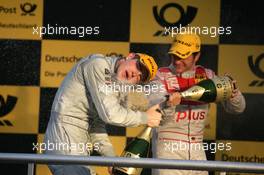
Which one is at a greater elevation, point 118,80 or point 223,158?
point 118,80

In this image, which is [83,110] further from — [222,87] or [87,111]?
[222,87]

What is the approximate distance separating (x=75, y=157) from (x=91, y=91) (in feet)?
2.51

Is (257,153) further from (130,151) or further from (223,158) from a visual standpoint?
(130,151)

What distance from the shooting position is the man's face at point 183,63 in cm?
321

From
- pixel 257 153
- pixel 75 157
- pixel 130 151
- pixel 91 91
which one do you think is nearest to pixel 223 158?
pixel 257 153

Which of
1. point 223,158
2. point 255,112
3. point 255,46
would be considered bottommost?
point 223,158

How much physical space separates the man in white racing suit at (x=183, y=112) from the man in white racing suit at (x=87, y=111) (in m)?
0.17

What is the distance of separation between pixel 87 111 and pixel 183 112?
1.59ft

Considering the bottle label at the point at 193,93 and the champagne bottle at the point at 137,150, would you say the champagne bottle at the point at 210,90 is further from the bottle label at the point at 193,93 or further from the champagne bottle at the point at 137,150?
the champagne bottle at the point at 137,150

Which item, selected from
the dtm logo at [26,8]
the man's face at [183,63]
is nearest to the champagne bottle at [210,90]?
the man's face at [183,63]

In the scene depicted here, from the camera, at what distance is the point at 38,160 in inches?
86.4

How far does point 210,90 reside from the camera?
304 centimetres

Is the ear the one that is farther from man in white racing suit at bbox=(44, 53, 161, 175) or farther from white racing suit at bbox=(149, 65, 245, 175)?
man in white racing suit at bbox=(44, 53, 161, 175)

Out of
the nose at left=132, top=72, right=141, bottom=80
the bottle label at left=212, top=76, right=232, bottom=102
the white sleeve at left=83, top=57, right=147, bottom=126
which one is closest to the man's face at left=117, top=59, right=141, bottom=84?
the nose at left=132, top=72, right=141, bottom=80
